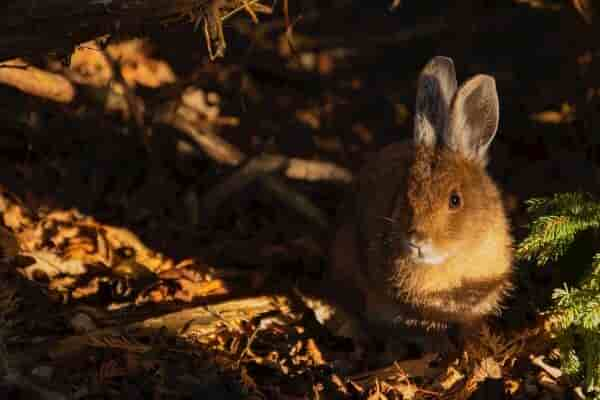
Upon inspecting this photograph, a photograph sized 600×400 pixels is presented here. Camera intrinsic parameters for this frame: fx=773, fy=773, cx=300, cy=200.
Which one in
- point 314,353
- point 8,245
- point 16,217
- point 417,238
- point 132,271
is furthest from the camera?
point 16,217

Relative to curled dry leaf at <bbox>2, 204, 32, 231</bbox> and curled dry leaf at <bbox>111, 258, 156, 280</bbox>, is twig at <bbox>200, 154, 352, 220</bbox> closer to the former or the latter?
curled dry leaf at <bbox>111, 258, 156, 280</bbox>

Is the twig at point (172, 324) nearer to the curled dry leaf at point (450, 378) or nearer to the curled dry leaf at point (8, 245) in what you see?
the curled dry leaf at point (8, 245)

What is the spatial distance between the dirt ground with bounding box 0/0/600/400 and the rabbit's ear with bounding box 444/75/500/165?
3.24 feet

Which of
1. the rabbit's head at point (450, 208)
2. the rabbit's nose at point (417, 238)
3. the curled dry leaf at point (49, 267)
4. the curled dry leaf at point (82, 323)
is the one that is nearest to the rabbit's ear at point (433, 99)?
the rabbit's head at point (450, 208)

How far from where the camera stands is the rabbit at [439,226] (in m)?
4.30

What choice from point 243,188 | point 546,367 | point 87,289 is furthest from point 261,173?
point 546,367

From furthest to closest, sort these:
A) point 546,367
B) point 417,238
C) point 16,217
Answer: point 16,217, point 546,367, point 417,238

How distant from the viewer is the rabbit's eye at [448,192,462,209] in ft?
14.3

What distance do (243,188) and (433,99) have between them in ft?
6.03

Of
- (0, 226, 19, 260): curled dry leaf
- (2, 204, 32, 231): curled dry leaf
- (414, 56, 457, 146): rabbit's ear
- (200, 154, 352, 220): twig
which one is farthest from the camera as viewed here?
(200, 154, 352, 220): twig

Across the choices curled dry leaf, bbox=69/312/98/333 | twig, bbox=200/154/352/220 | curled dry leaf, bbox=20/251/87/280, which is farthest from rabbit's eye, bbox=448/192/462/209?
curled dry leaf, bbox=20/251/87/280

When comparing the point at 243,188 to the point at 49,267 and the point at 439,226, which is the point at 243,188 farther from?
the point at 439,226

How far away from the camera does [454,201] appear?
14.3 feet

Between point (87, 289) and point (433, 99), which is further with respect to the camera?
point (87, 289)
